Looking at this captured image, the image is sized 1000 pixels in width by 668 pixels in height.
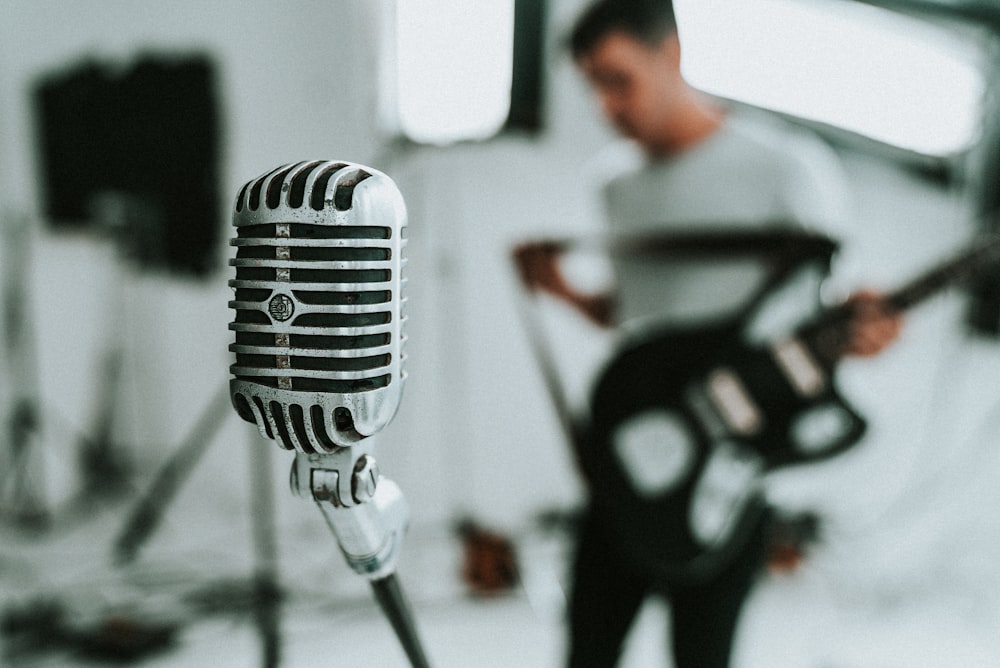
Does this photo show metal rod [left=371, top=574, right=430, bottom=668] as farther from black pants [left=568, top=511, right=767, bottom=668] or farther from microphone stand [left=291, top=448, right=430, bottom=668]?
black pants [left=568, top=511, right=767, bottom=668]

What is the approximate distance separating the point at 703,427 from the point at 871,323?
42 cm

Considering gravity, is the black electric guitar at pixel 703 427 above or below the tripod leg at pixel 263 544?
above

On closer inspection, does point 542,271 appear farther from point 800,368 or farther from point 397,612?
point 397,612

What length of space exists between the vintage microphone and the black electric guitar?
0.72 metres

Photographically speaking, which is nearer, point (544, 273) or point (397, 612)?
point (397, 612)

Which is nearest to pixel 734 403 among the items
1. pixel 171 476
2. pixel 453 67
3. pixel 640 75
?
pixel 640 75

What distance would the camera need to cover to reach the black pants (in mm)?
906

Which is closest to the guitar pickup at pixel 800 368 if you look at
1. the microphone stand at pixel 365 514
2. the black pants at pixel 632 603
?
the black pants at pixel 632 603

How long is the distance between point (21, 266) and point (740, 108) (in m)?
2.67

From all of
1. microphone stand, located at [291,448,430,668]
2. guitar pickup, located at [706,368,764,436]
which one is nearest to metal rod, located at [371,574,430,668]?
microphone stand, located at [291,448,430,668]

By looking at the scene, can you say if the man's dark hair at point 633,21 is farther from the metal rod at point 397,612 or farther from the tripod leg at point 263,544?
the tripod leg at point 263,544

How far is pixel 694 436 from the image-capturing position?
1073 millimetres

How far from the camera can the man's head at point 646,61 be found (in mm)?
1140

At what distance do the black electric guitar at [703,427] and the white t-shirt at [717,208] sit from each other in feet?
0.20
